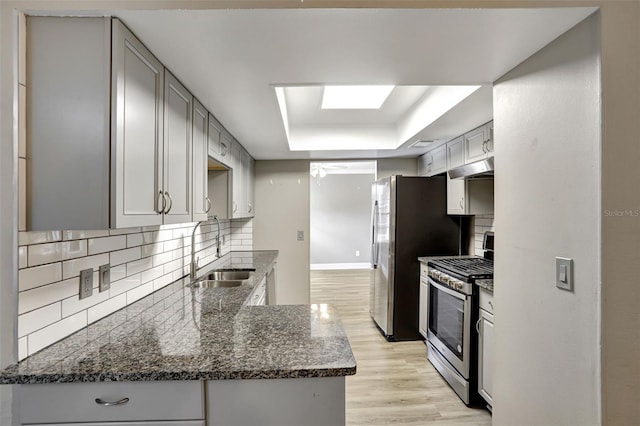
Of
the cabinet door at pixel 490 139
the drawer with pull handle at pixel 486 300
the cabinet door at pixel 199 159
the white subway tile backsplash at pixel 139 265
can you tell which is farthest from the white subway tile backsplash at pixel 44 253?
the cabinet door at pixel 490 139

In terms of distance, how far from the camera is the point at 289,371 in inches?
39.1

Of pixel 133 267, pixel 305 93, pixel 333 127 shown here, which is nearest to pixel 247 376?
pixel 133 267

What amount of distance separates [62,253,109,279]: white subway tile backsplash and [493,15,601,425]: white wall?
1901mm

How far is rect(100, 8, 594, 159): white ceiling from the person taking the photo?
1104mm

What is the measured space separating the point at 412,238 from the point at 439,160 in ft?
3.01

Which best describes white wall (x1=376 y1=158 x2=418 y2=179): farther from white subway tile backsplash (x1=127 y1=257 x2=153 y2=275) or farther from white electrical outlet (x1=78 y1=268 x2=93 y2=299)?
white electrical outlet (x1=78 y1=268 x2=93 y2=299)

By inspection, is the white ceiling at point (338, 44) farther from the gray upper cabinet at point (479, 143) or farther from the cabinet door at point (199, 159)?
the gray upper cabinet at point (479, 143)

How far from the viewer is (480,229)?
3.20m

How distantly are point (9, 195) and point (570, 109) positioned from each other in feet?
6.47

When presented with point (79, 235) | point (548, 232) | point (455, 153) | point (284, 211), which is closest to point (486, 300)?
point (548, 232)

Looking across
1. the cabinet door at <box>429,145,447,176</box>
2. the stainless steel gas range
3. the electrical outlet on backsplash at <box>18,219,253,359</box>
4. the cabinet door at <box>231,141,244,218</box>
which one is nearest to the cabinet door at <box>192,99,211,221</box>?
the electrical outlet on backsplash at <box>18,219,253,359</box>

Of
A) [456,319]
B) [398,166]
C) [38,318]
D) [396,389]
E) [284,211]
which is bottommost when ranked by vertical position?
[396,389]

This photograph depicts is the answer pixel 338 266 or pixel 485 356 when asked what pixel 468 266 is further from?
pixel 338 266

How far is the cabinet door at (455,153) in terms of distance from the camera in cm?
298
